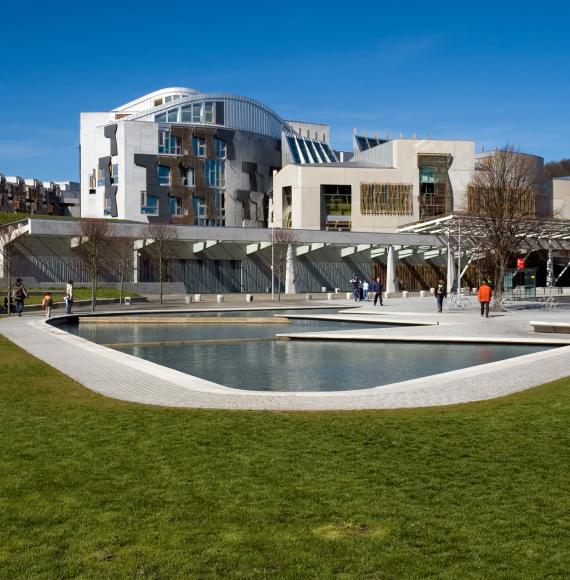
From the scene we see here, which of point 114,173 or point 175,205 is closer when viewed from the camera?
point 175,205

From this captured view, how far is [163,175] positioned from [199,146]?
512 cm

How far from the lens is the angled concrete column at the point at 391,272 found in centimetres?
6209

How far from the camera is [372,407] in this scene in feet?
34.5

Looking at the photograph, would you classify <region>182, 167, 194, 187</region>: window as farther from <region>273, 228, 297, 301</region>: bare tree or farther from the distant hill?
the distant hill

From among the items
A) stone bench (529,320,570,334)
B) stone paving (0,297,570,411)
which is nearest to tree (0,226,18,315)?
stone paving (0,297,570,411)

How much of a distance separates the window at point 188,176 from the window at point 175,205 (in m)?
1.86

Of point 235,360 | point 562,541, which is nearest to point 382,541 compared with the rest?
point 562,541

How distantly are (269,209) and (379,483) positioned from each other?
7907cm

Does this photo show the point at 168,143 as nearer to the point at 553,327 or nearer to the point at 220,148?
the point at 220,148

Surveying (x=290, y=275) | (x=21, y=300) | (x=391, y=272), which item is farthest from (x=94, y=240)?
(x=391, y=272)

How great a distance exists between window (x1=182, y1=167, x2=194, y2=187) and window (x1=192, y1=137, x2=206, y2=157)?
1.83 m

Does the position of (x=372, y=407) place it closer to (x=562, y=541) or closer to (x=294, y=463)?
(x=294, y=463)

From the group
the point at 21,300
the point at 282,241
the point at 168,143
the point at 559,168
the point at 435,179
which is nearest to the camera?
the point at 21,300

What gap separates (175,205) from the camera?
75688mm
